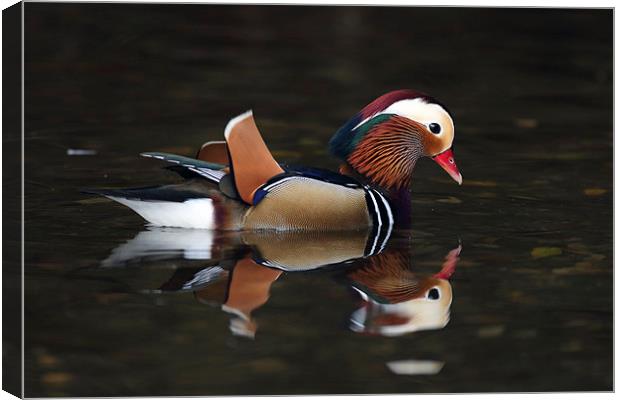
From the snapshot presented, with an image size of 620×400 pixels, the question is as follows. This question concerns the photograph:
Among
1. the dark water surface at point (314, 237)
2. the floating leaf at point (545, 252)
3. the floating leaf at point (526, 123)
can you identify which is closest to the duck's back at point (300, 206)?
the dark water surface at point (314, 237)

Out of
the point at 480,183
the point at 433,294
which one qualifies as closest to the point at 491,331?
the point at 433,294

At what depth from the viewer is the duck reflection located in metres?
6.83

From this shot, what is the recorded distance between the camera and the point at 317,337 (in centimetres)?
649

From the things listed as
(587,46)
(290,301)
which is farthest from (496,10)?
(290,301)

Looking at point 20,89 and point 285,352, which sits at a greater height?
point 20,89

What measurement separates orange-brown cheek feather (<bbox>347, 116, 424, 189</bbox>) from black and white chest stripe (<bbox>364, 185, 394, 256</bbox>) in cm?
12

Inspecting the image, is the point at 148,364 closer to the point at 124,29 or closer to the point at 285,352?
the point at 285,352

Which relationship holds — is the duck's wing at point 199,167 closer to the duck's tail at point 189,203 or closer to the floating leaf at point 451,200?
the duck's tail at point 189,203

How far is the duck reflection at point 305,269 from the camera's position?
6832 mm

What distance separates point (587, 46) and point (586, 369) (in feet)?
6.45

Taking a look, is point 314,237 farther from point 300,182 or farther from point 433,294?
point 433,294

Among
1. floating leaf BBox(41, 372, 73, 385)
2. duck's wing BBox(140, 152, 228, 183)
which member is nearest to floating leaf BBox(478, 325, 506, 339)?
floating leaf BBox(41, 372, 73, 385)

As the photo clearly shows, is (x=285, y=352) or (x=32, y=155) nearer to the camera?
(x=285, y=352)

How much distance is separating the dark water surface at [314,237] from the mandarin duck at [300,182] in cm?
12
